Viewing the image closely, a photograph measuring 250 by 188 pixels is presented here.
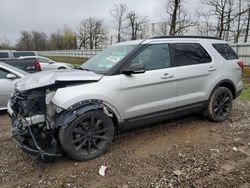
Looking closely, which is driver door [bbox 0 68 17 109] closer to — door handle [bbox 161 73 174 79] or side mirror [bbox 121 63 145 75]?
side mirror [bbox 121 63 145 75]

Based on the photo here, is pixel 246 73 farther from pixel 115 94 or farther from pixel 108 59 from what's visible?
pixel 115 94

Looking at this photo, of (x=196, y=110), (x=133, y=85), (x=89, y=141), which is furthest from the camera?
(x=196, y=110)

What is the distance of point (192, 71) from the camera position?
4.45 metres

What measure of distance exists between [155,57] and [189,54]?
32.8 inches

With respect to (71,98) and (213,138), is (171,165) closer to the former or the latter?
(213,138)

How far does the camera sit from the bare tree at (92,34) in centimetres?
6412

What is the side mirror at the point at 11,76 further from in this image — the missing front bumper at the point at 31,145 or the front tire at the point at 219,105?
the front tire at the point at 219,105

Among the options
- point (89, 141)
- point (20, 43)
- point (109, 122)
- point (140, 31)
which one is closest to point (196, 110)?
point (109, 122)

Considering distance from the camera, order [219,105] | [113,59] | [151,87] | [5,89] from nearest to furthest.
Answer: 1. [151,87]
2. [113,59]
3. [219,105]
4. [5,89]

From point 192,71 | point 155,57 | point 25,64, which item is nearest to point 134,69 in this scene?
point 155,57

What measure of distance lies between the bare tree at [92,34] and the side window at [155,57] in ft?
195

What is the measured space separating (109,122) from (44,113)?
950mm

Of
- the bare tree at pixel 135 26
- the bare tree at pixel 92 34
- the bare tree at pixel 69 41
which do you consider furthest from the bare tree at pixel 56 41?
the bare tree at pixel 135 26

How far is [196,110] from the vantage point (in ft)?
15.4
